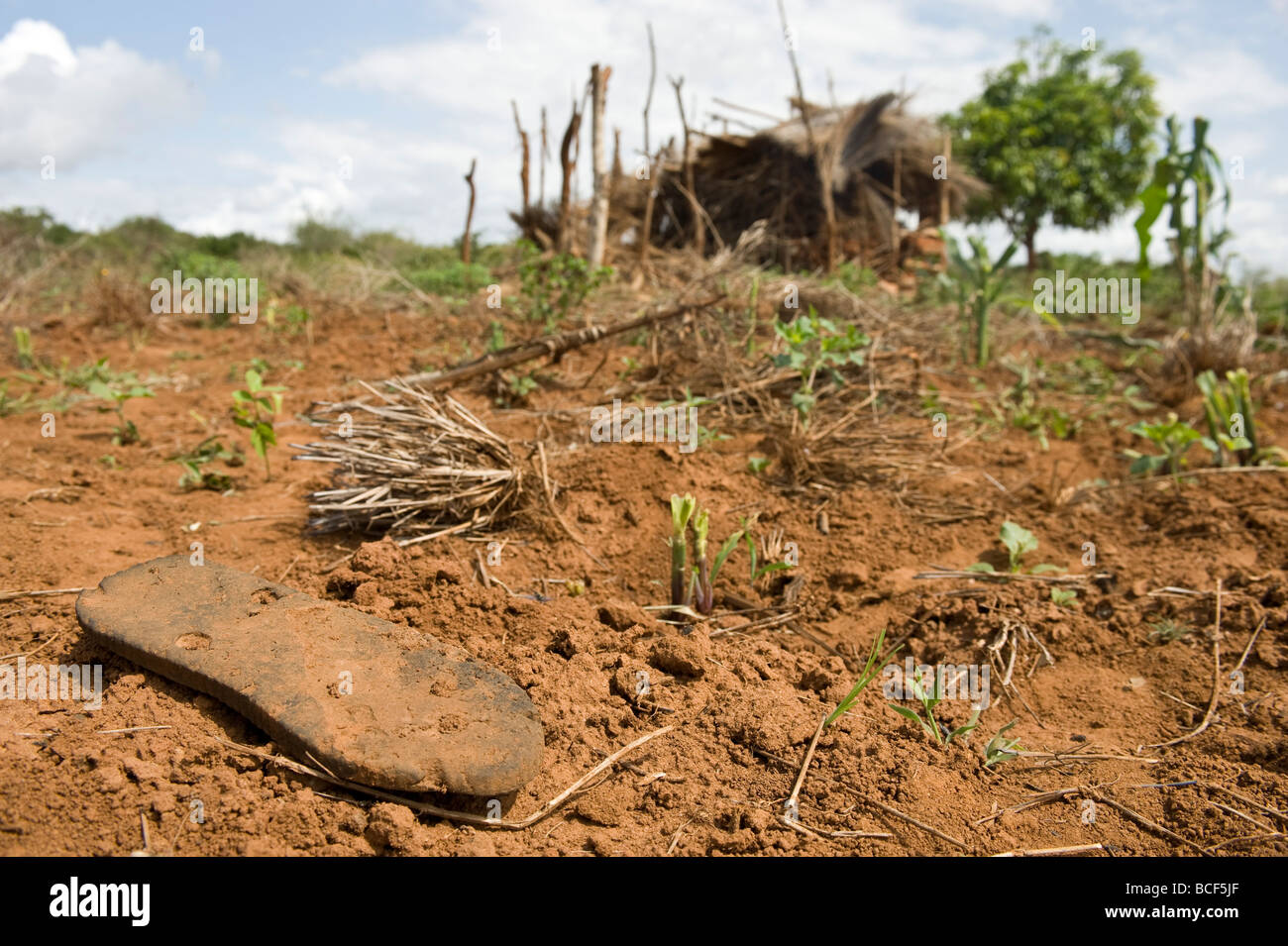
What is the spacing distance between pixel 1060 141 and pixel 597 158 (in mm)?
16631

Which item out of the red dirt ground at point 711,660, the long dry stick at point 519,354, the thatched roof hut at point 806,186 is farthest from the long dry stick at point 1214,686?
the thatched roof hut at point 806,186

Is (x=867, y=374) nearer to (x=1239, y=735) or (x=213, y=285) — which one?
(x=1239, y=735)

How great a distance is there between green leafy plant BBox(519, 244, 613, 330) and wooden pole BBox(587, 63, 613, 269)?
6.40 feet

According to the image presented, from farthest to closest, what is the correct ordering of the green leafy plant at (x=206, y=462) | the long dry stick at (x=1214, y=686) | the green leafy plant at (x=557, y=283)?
the green leafy plant at (x=557, y=283), the green leafy plant at (x=206, y=462), the long dry stick at (x=1214, y=686)

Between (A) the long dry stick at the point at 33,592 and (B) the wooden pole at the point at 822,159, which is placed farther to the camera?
(B) the wooden pole at the point at 822,159

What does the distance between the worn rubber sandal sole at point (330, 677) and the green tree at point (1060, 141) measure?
19.7 metres

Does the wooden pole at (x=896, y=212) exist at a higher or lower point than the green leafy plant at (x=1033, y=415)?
higher

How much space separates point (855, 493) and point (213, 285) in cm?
769

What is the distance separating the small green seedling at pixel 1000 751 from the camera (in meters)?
2.00

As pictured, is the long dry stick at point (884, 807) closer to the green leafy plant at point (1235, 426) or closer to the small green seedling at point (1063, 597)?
the small green seedling at point (1063, 597)

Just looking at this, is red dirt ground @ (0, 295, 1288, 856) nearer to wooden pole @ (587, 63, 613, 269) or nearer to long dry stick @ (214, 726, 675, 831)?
long dry stick @ (214, 726, 675, 831)

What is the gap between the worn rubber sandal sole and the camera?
1773 millimetres

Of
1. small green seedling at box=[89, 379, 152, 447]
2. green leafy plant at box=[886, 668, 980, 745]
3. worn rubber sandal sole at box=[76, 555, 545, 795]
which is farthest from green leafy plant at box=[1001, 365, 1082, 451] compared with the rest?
small green seedling at box=[89, 379, 152, 447]

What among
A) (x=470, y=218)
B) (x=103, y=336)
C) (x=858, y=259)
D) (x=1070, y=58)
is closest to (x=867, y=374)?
(x=858, y=259)
